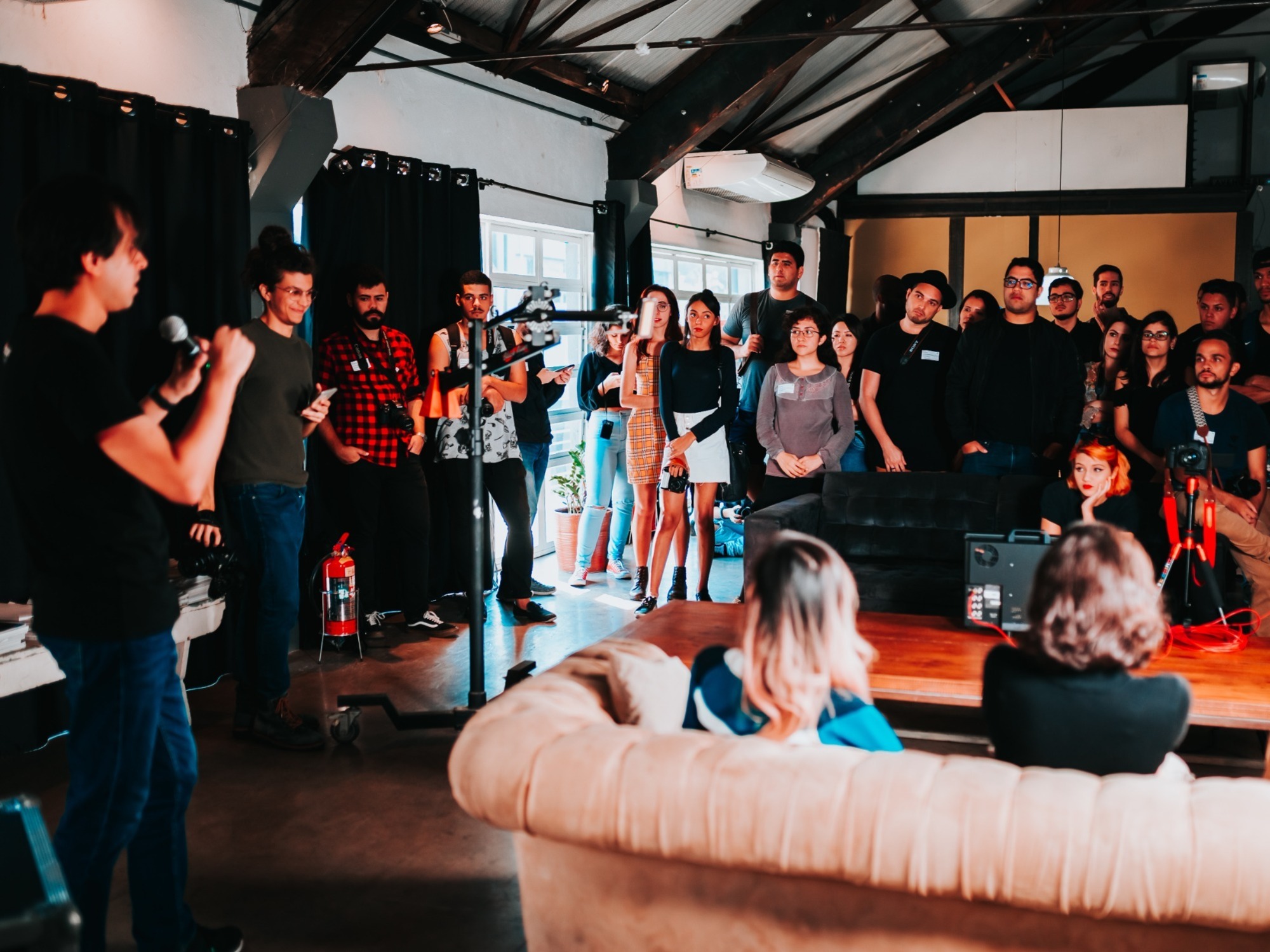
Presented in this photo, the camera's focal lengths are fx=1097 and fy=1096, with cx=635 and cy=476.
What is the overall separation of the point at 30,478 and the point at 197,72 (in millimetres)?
2777

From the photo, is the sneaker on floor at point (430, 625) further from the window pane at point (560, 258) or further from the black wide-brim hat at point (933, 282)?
the black wide-brim hat at point (933, 282)

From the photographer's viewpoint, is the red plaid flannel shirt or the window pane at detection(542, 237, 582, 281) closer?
the red plaid flannel shirt

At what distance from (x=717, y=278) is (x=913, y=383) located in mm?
4515

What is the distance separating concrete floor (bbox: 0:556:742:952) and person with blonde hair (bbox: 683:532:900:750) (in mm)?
1007

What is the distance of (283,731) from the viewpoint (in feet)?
11.3

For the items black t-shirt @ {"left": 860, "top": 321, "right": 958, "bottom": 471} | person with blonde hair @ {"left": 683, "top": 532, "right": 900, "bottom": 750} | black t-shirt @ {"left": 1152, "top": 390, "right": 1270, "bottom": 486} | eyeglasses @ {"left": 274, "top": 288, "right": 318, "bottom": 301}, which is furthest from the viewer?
black t-shirt @ {"left": 860, "top": 321, "right": 958, "bottom": 471}

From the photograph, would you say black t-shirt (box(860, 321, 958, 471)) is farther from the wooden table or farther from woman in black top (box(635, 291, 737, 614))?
the wooden table

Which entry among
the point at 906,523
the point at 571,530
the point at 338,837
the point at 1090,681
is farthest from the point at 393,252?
the point at 1090,681

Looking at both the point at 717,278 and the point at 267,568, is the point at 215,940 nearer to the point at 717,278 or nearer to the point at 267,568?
the point at 267,568

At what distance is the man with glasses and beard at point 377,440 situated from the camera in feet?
14.7

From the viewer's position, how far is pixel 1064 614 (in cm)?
169

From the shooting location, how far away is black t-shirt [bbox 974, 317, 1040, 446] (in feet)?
15.0

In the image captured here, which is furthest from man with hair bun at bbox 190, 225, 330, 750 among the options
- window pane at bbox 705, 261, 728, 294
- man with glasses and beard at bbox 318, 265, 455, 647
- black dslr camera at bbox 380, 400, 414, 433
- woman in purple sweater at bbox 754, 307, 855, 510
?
window pane at bbox 705, 261, 728, 294

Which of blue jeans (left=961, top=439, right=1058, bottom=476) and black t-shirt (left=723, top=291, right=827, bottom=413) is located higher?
black t-shirt (left=723, top=291, right=827, bottom=413)
